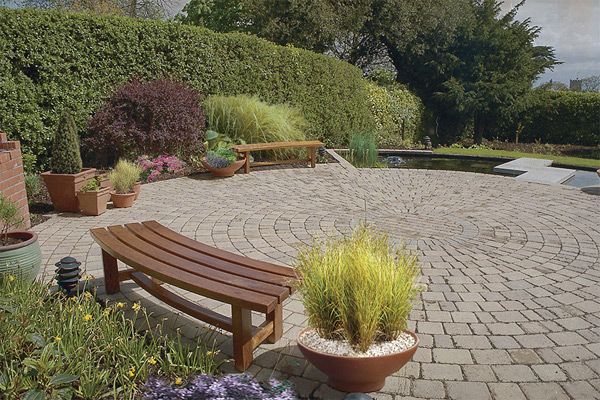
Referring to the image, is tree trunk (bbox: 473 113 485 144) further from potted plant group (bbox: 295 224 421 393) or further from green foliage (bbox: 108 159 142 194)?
potted plant group (bbox: 295 224 421 393)

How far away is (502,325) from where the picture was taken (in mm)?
3338

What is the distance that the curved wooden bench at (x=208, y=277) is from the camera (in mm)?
2656

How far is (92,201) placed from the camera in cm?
609

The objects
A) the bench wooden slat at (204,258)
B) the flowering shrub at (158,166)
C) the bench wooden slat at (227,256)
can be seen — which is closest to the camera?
the bench wooden slat at (204,258)

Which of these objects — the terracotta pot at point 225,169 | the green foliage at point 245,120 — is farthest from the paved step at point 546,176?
the terracotta pot at point 225,169

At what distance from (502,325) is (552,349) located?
1.25 ft

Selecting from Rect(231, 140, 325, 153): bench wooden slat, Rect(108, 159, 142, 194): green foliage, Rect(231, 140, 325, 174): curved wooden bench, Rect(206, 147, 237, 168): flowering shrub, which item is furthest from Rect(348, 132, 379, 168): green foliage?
Rect(108, 159, 142, 194): green foliage

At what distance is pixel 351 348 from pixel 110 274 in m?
2.24

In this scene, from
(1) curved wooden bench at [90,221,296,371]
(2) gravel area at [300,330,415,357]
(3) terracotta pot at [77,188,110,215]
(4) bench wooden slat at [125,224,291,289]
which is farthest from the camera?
(3) terracotta pot at [77,188,110,215]

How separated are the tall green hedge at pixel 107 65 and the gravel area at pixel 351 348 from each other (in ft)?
21.5

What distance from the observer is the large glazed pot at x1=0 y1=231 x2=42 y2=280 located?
339 cm

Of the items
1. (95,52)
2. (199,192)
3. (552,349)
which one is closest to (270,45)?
(95,52)

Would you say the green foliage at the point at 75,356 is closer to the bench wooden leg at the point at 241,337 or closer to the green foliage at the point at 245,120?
the bench wooden leg at the point at 241,337

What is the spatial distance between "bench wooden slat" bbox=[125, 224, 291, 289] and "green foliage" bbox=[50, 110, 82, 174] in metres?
2.91
